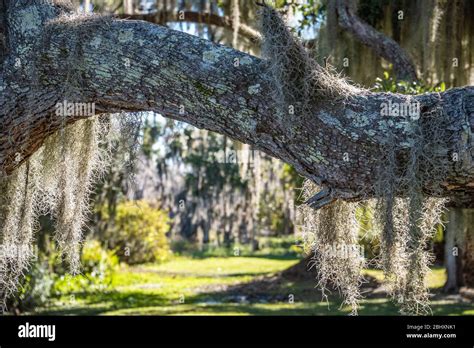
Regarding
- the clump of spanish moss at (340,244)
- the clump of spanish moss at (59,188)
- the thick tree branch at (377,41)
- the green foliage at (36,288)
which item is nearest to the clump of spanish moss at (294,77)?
the clump of spanish moss at (340,244)

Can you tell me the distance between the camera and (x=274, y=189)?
18.4m

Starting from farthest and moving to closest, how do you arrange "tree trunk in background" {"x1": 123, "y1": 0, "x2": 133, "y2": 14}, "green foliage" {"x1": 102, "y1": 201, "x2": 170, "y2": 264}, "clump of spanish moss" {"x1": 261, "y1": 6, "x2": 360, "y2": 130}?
"green foliage" {"x1": 102, "y1": 201, "x2": 170, "y2": 264}, "tree trunk in background" {"x1": 123, "y1": 0, "x2": 133, "y2": 14}, "clump of spanish moss" {"x1": 261, "y1": 6, "x2": 360, "y2": 130}

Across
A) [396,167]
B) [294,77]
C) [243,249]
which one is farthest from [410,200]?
[243,249]

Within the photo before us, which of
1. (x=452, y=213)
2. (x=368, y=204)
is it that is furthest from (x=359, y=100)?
(x=452, y=213)

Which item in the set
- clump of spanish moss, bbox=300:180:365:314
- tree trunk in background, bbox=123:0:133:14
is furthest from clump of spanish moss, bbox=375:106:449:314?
tree trunk in background, bbox=123:0:133:14

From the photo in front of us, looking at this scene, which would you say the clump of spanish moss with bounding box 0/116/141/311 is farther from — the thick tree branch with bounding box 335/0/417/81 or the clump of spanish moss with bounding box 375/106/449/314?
the thick tree branch with bounding box 335/0/417/81

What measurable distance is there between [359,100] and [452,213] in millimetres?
4236

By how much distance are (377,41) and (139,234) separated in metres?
10.3

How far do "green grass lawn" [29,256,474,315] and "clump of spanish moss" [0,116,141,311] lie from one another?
3.07m

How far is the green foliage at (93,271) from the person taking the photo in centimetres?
1109

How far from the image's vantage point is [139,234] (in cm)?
1591

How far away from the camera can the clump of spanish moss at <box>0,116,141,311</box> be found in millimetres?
3816

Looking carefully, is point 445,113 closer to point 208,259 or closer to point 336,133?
point 336,133
